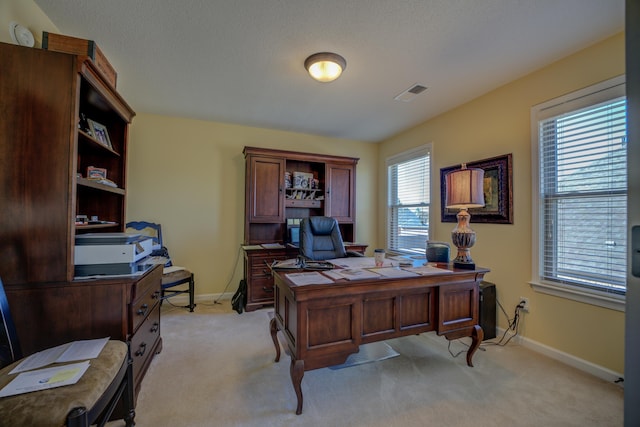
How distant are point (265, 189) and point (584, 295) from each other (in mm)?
3370

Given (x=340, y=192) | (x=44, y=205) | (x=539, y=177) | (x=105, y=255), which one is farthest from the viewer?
(x=340, y=192)

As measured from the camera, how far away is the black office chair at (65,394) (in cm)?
88

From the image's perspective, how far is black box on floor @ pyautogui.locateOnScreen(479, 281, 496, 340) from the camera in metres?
2.51

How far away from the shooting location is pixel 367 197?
4.69m

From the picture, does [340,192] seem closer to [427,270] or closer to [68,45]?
[427,270]

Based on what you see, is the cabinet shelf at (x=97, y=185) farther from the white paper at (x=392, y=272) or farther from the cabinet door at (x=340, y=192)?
the cabinet door at (x=340, y=192)

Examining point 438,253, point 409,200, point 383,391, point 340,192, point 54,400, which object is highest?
point 340,192

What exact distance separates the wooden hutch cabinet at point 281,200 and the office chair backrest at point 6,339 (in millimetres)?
2146

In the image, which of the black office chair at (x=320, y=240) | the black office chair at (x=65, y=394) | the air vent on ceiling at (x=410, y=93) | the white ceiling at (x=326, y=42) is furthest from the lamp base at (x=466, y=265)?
the black office chair at (x=65, y=394)

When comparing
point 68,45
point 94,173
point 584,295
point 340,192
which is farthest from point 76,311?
point 584,295

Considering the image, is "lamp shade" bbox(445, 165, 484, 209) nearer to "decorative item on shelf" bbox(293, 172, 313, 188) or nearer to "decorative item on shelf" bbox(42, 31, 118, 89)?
"decorative item on shelf" bbox(293, 172, 313, 188)

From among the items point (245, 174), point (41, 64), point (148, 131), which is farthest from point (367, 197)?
point (41, 64)

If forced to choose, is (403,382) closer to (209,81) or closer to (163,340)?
(163,340)

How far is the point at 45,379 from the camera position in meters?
1.02
